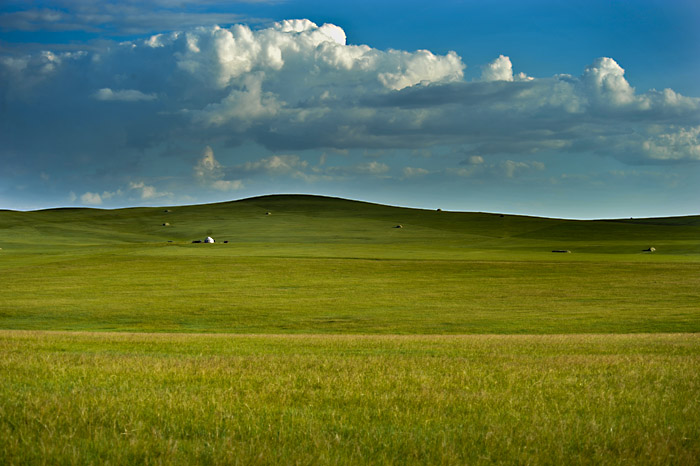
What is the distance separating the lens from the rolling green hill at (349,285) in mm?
40906

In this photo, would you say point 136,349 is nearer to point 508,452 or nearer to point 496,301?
point 508,452

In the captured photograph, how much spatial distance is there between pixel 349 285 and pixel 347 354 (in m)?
45.9

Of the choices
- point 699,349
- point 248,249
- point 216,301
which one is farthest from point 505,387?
point 248,249

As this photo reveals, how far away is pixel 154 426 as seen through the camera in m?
6.85

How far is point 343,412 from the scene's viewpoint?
25.1 ft

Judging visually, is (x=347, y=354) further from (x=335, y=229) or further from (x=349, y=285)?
(x=335, y=229)

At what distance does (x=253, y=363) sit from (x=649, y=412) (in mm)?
7046

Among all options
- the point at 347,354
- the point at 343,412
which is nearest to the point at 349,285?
the point at 347,354

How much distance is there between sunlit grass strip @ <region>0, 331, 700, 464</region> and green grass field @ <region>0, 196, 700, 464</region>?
0.12 feet

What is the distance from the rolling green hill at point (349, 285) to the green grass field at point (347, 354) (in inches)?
13.6

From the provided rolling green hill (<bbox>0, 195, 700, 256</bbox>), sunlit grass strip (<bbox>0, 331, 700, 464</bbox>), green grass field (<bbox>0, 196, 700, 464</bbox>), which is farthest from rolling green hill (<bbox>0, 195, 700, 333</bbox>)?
sunlit grass strip (<bbox>0, 331, 700, 464</bbox>)

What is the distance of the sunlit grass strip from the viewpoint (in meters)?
6.12

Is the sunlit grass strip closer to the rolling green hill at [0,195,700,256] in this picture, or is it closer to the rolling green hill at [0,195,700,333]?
the rolling green hill at [0,195,700,333]

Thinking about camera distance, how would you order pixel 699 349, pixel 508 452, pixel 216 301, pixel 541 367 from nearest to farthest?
pixel 508 452 → pixel 541 367 → pixel 699 349 → pixel 216 301
